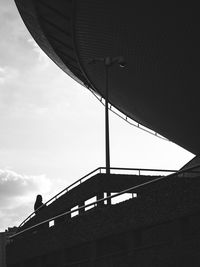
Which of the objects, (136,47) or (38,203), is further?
(38,203)

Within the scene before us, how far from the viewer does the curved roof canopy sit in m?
21.6

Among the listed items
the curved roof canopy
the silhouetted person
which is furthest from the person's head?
the curved roof canopy

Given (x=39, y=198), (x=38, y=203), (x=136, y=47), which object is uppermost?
(x=136, y=47)

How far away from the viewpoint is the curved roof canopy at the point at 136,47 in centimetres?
2159

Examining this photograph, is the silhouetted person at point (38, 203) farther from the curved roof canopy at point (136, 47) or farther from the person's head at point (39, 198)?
the curved roof canopy at point (136, 47)

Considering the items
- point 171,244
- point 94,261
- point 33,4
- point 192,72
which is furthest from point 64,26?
point 171,244

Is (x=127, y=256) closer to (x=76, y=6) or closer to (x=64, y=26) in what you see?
(x=76, y=6)

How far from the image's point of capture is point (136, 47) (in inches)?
993

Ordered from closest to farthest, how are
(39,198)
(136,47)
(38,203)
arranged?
(136,47) → (38,203) → (39,198)

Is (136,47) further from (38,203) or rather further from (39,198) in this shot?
(38,203)

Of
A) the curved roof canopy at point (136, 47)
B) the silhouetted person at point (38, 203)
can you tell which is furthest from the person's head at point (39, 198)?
the curved roof canopy at point (136, 47)

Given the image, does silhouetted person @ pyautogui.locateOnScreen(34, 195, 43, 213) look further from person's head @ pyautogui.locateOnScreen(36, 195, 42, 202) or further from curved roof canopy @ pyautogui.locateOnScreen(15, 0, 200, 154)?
curved roof canopy @ pyautogui.locateOnScreen(15, 0, 200, 154)

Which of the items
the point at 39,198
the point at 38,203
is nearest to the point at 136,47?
the point at 39,198

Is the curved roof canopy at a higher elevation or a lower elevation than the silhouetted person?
higher
